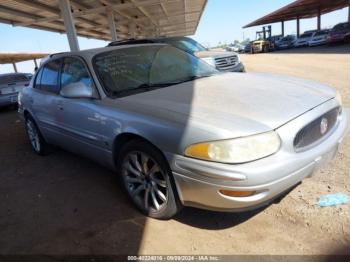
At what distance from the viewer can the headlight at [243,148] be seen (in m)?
2.30

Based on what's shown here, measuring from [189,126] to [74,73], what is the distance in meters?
2.09

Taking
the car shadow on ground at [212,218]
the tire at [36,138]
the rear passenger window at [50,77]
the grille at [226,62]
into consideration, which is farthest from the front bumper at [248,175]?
the grille at [226,62]

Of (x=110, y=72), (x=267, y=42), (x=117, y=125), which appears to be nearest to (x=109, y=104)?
(x=117, y=125)

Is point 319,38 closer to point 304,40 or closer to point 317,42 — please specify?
point 317,42

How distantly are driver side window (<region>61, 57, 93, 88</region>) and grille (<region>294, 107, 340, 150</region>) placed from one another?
216 centimetres

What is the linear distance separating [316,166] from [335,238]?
0.56 meters

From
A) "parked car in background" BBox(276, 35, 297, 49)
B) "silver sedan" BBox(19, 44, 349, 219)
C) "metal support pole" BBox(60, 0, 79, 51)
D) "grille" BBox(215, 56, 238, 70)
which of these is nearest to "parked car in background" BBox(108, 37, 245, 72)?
"grille" BBox(215, 56, 238, 70)

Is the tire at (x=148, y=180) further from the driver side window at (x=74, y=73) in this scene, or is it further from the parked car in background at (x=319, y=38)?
the parked car in background at (x=319, y=38)

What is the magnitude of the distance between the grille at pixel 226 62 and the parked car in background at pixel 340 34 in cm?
2058

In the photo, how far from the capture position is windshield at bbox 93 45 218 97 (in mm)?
3447

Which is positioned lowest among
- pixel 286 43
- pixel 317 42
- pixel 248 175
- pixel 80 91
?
pixel 286 43

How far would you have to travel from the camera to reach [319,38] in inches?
1189

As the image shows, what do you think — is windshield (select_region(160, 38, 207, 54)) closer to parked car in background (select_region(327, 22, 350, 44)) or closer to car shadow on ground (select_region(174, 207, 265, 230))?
car shadow on ground (select_region(174, 207, 265, 230))

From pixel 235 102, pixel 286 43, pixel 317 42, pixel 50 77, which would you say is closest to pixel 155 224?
pixel 235 102
